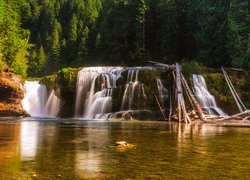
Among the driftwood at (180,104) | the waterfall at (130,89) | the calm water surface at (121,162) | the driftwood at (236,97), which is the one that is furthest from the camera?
the driftwood at (236,97)

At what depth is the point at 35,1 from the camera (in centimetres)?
12350

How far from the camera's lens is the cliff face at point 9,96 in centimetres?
2875

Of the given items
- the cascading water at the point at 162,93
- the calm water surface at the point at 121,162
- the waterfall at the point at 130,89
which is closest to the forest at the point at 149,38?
the cascading water at the point at 162,93

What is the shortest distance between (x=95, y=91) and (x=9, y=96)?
314 inches

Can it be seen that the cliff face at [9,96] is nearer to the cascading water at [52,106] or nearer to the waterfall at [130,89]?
the cascading water at [52,106]

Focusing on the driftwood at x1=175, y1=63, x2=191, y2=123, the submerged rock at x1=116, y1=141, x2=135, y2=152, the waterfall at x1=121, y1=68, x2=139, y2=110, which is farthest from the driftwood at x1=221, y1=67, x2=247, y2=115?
the submerged rock at x1=116, y1=141, x2=135, y2=152

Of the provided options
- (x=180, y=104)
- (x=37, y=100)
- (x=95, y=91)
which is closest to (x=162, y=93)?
(x=180, y=104)

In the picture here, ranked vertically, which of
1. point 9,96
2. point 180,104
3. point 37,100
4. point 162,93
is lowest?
point 180,104

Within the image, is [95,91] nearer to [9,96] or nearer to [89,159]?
[9,96]

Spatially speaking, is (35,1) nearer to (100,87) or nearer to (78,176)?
(100,87)

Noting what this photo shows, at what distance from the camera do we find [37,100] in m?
33.8

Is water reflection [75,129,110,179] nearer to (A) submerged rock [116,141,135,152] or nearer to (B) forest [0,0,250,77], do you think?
(A) submerged rock [116,141,135,152]

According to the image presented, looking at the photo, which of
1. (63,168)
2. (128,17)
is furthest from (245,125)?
(128,17)

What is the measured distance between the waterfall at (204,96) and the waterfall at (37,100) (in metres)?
14.3
